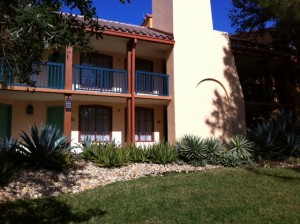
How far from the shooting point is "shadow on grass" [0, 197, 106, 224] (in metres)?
6.28

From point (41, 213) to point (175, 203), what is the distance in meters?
2.65

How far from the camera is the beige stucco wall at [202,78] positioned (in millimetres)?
15586

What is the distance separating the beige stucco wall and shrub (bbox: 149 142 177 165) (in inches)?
103

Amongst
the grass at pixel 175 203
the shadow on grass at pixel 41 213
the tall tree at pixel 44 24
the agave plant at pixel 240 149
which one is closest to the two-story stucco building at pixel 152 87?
the agave plant at pixel 240 149

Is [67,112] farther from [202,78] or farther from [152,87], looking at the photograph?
[202,78]

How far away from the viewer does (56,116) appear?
15.2 metres

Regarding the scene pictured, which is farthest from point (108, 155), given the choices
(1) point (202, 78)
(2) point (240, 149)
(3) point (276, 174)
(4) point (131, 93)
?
(1) point (202, 78)

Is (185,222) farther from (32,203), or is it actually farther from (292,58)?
(292,58)

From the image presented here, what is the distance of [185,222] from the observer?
602 centimetres

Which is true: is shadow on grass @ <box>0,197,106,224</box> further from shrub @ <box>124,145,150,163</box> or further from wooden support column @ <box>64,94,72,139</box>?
wooden support column @ <box>64,94,72,139</box>

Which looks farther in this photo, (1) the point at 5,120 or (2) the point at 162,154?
(1) the point at 5,120

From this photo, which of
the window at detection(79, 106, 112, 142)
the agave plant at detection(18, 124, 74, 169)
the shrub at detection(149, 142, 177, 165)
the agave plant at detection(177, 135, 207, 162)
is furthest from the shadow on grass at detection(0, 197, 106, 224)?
the window at detection(79, 106, 112, 142)

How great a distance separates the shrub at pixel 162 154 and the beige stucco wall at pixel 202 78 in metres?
2.61

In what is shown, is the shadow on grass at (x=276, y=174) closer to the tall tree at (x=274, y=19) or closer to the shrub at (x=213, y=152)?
the shrub at (x=213, y=152)
